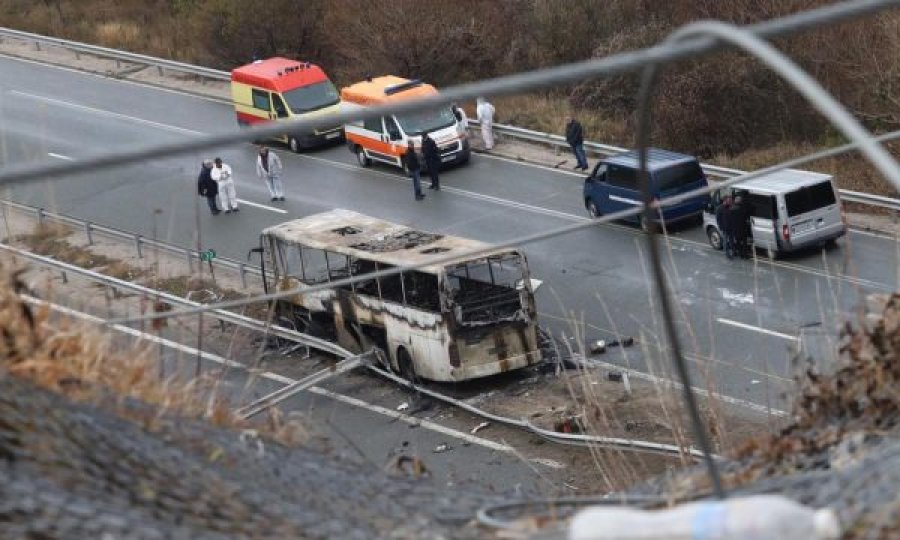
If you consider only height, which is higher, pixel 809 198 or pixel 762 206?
pixel 809 198

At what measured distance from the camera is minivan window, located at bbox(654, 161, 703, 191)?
86.8 feet

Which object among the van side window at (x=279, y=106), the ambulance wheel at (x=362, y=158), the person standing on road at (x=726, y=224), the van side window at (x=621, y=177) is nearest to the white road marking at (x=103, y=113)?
the van side window at (x=279, y=106)

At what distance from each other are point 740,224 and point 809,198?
119cm

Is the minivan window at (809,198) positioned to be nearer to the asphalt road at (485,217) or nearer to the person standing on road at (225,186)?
the asphalt road at (485,217)

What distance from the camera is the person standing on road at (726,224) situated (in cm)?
2495

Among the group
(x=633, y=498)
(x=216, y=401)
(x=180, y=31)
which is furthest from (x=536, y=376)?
(x=180, y=31)

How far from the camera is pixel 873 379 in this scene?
7438 millimetres

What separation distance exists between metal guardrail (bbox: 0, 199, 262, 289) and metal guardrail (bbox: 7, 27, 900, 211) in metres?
8.15

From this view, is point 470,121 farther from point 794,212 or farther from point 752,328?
point 752,328

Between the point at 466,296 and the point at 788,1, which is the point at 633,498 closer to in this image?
the point at 466,296

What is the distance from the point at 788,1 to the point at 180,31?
62.4 feet

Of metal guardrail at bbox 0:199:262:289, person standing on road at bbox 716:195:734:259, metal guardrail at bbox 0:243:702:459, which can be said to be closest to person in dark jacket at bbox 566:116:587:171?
person standing on road at bbox 716:195:734:259

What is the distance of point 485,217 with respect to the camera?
1126 inches

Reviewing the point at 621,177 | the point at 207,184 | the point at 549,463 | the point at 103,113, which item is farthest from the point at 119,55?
the point at 549,463
